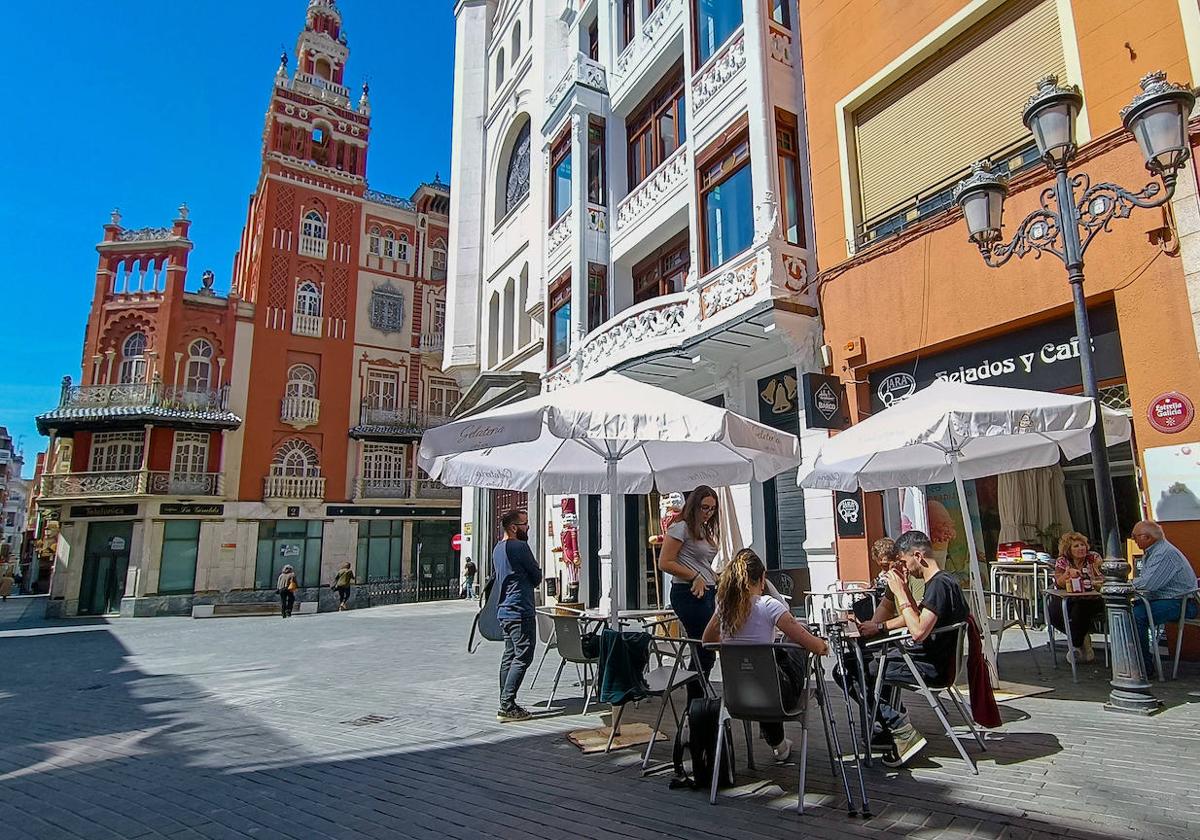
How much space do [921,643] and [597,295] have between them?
13.6 metres

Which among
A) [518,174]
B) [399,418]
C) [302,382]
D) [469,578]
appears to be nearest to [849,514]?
[469,578]

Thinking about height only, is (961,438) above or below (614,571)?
above

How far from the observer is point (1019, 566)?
8.84 m

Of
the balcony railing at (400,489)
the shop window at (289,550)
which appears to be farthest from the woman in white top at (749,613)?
the shop window at (289,550)

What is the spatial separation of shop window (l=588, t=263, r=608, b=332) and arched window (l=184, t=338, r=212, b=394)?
23748 millimetres

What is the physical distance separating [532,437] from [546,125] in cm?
1562

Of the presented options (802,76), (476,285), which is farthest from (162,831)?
(476,285)

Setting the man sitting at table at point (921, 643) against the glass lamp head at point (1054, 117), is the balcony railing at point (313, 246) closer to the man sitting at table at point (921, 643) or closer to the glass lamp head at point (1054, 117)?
the glass lamp head at point (1054, 117)

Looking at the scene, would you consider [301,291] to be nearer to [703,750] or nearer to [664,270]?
[664,270]

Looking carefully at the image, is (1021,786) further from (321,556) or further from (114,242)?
(114,242)

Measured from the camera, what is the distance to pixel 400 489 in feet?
117

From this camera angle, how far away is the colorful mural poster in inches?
397

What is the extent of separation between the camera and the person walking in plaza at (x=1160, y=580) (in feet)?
20.4

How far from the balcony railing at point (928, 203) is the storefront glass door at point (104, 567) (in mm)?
32425
